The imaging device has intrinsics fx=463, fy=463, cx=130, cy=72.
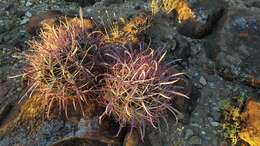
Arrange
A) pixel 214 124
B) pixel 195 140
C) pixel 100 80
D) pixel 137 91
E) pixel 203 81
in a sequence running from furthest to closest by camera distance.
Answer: pixel 203 81 → pixel 214 124 → pixel 195 140 → pixel 100 80 → pixel 137 91

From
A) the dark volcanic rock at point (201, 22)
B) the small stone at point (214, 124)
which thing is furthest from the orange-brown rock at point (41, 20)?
the small stone at point (214, 124)

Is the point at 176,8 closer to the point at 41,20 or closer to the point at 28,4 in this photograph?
the point at 41,20

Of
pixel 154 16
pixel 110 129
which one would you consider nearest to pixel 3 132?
pixel 110 129

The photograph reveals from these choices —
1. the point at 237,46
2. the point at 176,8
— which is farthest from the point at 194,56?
the point at 176,8

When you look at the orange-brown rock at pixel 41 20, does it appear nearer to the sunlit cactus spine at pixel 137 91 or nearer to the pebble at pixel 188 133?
the sunlit cactus spine at pixel 137 91

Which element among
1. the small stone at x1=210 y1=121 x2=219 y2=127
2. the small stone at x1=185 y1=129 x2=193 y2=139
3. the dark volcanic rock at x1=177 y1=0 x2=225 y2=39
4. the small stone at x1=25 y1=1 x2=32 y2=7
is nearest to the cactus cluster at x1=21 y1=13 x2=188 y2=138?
the small stone at x1=185 y1=129 x2=193 y2=139

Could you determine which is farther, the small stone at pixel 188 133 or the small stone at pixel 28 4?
the small stone at pixel 28 4

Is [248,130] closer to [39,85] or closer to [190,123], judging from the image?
[190,123]
